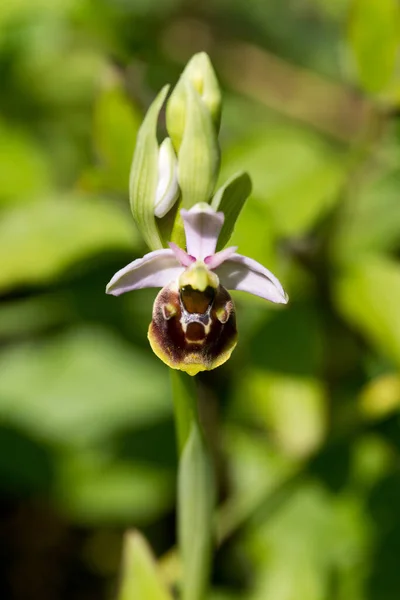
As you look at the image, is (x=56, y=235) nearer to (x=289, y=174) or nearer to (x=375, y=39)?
(x=289, y=174)

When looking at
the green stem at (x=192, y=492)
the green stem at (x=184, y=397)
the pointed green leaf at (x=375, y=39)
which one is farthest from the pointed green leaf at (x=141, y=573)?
the pointed green leaf at (x=375, y=39)

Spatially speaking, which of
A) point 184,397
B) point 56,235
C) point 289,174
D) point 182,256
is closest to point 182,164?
point 182,256

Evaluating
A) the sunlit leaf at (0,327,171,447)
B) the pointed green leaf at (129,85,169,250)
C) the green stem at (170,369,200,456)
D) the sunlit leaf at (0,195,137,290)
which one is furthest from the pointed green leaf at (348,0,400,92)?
the sunlit leaf at (0,327,171,447)

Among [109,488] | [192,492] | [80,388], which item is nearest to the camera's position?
[192,492]

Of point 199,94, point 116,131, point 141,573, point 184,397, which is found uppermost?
point 116,131

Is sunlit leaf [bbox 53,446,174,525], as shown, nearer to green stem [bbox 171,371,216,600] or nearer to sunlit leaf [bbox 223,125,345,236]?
green stem [bbox 171,371,216,600]

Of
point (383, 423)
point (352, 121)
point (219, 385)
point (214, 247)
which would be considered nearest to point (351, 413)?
point (383, 423)

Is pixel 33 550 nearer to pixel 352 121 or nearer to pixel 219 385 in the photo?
pixel 219 385
